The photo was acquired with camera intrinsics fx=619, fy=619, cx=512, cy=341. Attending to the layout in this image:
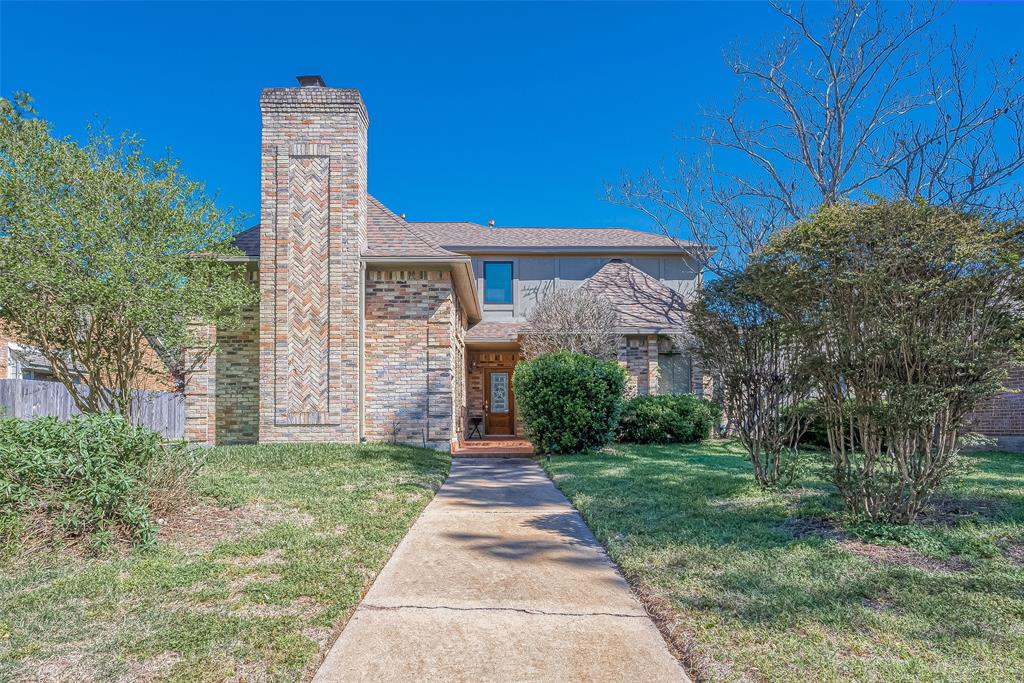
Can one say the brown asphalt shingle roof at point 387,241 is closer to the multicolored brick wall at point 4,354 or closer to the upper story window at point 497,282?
the multicolored brick wall at point 4,354

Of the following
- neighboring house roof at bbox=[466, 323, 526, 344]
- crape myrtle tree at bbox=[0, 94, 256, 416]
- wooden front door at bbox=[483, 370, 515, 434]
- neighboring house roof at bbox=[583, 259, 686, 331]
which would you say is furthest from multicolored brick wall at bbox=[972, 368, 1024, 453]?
crape myrtle tree at bbox=[0, 94, 256, 416]

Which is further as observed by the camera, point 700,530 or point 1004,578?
point 700,530

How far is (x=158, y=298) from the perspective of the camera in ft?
27.8

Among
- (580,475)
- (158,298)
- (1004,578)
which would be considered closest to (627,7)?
(580,475)

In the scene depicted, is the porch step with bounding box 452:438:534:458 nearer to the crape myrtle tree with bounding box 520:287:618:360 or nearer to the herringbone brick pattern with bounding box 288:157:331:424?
the crape myrtle tree with bounding box 520:287:618:360

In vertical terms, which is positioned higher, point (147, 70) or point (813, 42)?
point (813, 42)

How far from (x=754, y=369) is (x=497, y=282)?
13.9 metres

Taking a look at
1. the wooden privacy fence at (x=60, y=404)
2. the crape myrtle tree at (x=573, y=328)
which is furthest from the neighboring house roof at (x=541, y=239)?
the wooden privacy fence at (x=60, y=404)

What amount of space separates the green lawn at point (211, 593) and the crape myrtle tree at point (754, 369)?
3802 millimetres

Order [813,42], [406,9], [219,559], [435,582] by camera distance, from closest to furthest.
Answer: [435,582] → [219,559] → [406,9] → [813,42]

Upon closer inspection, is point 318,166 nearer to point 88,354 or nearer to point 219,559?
point 88,354

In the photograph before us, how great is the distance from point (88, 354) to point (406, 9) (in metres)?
7.19

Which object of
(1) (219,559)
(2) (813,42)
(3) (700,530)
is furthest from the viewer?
(2) (813,42)

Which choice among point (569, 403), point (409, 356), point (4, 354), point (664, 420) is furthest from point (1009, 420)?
point (4, 354)
